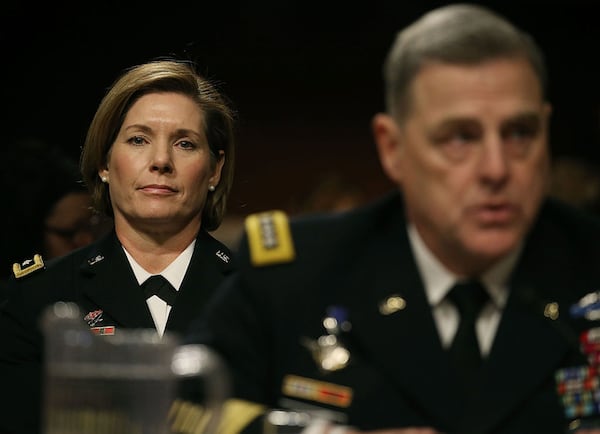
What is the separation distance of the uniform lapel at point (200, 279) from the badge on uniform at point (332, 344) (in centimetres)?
94

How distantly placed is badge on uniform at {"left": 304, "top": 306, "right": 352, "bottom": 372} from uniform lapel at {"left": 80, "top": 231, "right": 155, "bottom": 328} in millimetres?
1027

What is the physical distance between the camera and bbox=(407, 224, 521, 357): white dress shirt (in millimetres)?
1988

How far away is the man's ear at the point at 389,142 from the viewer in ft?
6.72

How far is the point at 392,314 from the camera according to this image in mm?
2008

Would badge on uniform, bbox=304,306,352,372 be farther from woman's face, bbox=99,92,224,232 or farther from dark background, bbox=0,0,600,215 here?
dark background, bbox=0,0,600,215

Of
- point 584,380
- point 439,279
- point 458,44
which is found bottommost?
point 584,380

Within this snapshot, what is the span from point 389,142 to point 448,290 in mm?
277

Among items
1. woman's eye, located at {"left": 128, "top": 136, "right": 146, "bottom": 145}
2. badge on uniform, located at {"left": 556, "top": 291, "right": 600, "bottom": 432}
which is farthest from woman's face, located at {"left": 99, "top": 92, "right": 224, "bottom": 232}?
badge on uniform, located at {"left": 556, "top": 291, "right": 600, "bottom": 432}

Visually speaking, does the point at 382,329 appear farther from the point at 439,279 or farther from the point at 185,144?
the point at 185,144

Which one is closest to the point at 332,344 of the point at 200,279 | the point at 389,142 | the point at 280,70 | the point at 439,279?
the point at 439,279

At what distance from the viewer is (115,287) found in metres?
3.01

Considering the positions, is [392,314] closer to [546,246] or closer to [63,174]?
[546,246]

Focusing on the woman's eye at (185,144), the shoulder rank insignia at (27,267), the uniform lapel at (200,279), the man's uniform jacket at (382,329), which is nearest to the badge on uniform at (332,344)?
the man's uniform jacket at (382,329)

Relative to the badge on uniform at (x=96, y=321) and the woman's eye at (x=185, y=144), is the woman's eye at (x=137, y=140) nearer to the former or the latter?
the woman's eye at (x=185, y=144)
